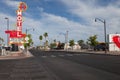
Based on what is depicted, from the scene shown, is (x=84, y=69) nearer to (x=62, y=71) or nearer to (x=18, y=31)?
(x=62, y=71)

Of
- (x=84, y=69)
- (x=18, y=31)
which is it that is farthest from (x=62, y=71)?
→ (x=18, y=31)

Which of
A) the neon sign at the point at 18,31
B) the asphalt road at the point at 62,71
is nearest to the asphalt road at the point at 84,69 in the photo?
the asphalt road at the point at 62,71

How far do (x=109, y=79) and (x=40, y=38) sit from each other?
182230 millimetres

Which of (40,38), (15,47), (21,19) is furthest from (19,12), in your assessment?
(40,38)

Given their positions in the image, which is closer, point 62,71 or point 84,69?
point 62,71

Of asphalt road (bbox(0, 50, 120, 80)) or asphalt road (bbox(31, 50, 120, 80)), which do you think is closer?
asphalt road (bbox(31, 50, 120, 80))

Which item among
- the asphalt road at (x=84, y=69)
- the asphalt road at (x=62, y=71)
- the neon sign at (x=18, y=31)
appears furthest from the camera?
the neon sign at (x=18, y=31)

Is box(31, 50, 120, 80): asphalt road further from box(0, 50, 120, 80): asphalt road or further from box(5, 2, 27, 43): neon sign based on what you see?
box(5, 2, 27, 43): neon sign

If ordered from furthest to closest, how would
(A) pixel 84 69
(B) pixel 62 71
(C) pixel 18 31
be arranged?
(C) pixel 18 31, (A) pixel 84 69, (B) pixel 62 71

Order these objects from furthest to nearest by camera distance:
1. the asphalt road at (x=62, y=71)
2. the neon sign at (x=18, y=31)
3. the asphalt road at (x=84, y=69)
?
the neon sign at (x=18, y=31) → the asphalt road at (x=62, y=71) → the asphalt road at (x=84, y=69)

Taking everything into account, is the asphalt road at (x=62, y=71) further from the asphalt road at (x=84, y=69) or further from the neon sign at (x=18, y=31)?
the neon sign at (x=18, y=31)

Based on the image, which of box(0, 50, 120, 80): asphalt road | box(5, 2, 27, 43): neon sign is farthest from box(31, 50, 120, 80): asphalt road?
box(5, 2, 27, 43): neon sign

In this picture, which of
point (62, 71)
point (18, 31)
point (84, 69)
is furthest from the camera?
point (18, 31)

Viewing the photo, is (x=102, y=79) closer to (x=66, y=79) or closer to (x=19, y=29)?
(x=66, y=79)
